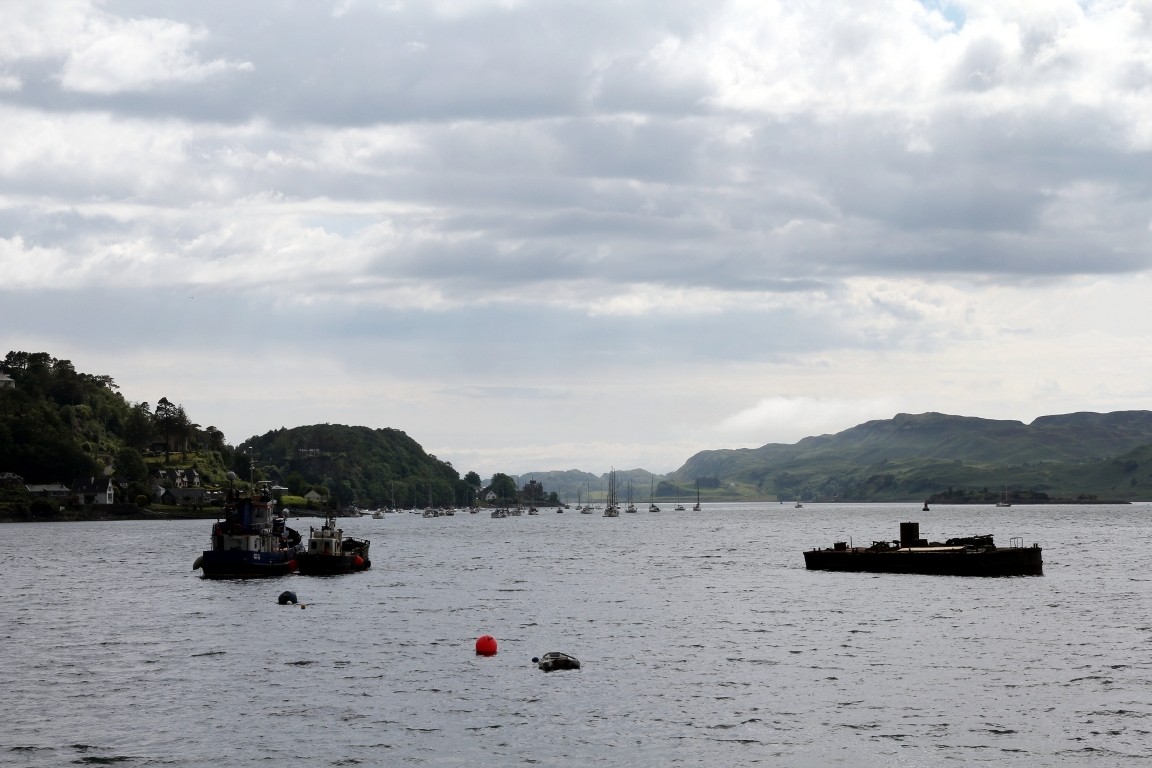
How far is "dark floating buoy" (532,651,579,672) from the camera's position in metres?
66.1

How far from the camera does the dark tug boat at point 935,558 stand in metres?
132

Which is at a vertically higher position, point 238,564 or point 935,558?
point 935,558

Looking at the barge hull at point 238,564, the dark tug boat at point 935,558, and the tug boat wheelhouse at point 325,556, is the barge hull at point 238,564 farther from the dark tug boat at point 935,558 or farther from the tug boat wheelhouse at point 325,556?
the dark tug boat at point 935,558

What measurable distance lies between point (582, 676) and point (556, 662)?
2.51 meters

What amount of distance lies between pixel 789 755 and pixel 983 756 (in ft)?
23.2

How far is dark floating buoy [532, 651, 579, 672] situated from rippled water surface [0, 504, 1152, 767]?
0.79 meters

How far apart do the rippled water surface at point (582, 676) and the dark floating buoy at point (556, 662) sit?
31.3 inches

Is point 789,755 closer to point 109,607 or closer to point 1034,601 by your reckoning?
point 1034,601

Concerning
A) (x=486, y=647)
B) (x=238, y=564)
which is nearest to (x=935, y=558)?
(x=238, y=564)

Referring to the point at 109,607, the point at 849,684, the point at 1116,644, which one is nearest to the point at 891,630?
the point at 1116,644

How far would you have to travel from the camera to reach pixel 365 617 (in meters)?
93.4

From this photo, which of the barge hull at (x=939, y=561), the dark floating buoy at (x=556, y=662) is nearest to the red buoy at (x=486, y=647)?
the dark floating buoy at (x=556, y=662)

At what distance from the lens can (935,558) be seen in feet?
449

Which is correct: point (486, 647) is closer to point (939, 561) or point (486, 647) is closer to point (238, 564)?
point (238, 564)
